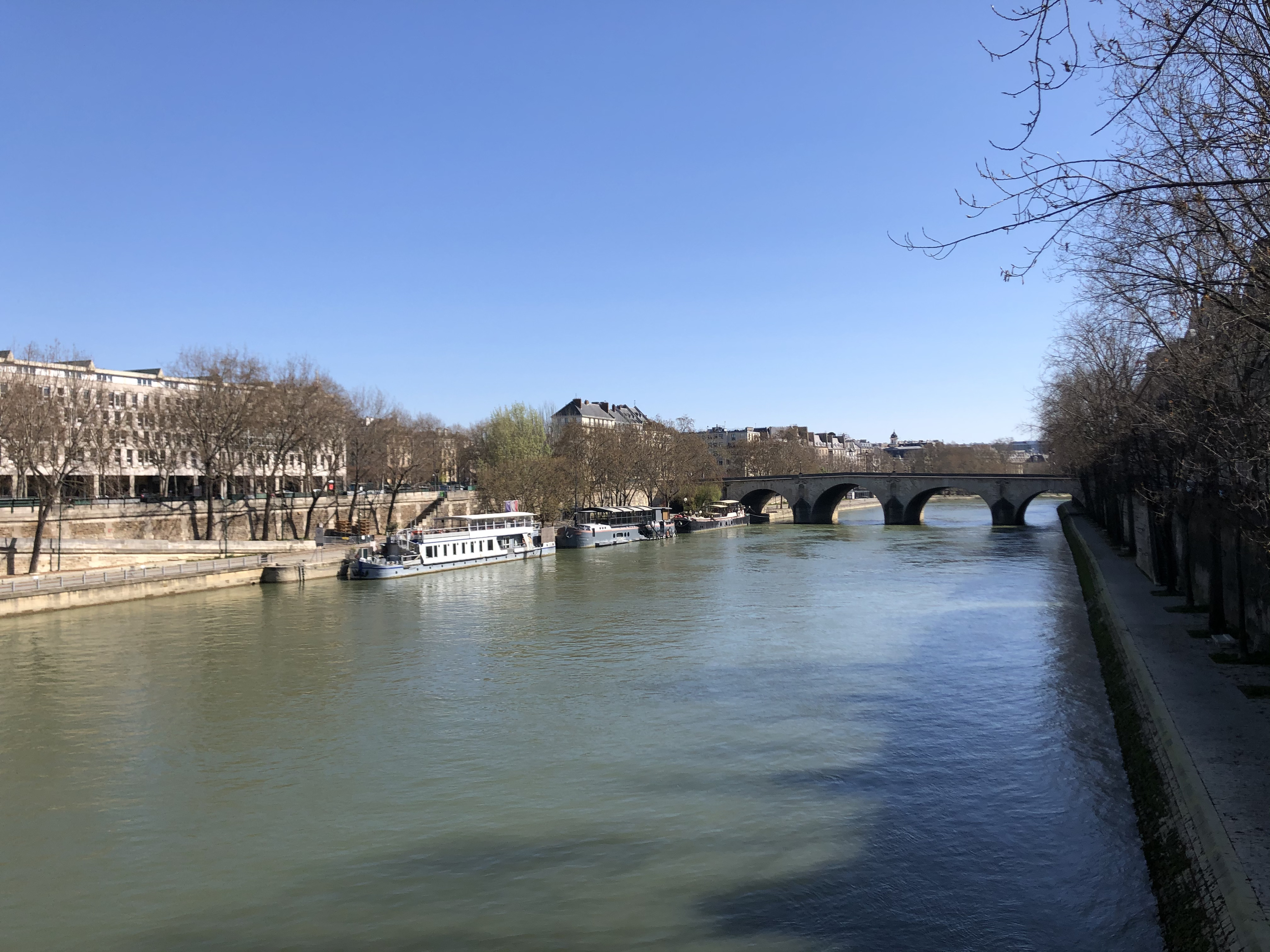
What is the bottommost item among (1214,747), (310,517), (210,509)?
(1214,747)

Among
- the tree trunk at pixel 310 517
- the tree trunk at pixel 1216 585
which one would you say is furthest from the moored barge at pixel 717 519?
the tree trunk at pixel 1216 585

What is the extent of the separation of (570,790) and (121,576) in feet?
82.4

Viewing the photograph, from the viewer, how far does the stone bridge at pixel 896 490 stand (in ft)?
227

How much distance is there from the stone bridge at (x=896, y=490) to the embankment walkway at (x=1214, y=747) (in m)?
50.6

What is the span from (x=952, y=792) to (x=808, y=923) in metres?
4.03

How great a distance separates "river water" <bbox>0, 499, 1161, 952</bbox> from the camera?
30.5 ft

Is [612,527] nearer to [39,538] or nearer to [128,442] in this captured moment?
[128,442]

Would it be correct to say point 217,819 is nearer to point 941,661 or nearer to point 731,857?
point 731,857

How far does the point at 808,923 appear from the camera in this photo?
912cm

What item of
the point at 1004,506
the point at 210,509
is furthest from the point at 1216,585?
the point at 1004,506

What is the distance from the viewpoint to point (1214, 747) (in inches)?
419

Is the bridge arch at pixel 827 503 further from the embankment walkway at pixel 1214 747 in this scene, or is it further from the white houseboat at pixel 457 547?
the embankment walkway at pixel 1214 747

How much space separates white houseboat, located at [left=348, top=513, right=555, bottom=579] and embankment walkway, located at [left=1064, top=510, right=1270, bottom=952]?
91.9ft

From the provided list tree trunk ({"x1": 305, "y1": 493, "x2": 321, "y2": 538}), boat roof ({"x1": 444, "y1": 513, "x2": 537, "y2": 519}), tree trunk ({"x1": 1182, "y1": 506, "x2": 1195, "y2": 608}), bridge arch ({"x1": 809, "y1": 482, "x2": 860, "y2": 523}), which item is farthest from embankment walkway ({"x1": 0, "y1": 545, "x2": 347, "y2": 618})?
bridge arch ({"x1": 809, "y1": 482, "x2": 860, "y2": 523})
